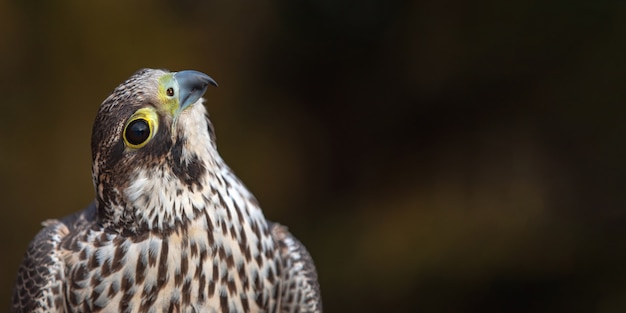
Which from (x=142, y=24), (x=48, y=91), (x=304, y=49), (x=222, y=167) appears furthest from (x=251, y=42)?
(x=222, y=167)

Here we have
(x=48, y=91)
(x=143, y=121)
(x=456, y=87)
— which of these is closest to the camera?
(x=143, y=121)

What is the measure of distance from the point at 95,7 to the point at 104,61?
17.1 inches

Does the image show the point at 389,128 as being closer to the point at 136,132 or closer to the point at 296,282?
the point at 296,282

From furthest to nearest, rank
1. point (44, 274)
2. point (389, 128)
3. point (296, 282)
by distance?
1. point (389, 128)
2. point (296, 282)
3. point (44, 274)

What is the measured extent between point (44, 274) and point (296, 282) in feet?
3.78

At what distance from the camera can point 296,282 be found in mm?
4117

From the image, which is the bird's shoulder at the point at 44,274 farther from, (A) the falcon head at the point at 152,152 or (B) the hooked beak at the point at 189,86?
(B) the hooked beak at the point at 189,86

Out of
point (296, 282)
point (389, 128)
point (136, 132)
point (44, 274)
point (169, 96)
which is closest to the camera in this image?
point (136, 132)

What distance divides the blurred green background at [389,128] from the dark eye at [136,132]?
3.23 meters

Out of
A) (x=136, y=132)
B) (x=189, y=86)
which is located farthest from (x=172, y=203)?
(x=189, y=86)

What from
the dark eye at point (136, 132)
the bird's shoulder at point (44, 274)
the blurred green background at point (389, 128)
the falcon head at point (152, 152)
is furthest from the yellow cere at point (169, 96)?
the blurred green background at point (389, 128)

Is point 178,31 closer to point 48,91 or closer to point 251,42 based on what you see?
point 251,42

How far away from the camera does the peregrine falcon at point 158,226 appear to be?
3.46 meters

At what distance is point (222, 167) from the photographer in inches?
149
